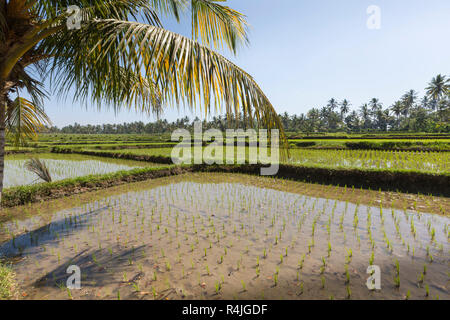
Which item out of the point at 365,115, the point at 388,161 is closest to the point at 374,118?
the point at 365,115

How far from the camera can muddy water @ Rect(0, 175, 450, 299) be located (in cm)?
252

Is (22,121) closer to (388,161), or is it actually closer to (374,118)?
(388,161)

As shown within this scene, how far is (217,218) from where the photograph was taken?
490cm

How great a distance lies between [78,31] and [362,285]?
428 cm

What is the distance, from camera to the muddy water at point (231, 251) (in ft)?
8.27

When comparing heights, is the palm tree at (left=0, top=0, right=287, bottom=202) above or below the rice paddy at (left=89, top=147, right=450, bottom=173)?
above

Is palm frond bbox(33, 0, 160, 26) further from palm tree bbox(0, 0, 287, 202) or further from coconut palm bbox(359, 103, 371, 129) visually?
coconut palm bbox(359, 103, 371, 129)

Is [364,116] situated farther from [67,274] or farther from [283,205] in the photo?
[67,274]

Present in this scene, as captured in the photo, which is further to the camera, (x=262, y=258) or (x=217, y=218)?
(x=217, y=218)

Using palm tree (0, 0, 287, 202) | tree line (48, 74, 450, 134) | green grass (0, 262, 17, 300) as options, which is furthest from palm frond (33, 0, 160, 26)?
tree line (48, 74, 450, 134)

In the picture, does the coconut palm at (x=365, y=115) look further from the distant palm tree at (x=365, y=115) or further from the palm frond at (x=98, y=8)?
the palm frond at (x=98, y=8)

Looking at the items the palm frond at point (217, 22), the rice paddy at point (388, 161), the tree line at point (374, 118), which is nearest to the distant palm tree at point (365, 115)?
the tree line at point (374, 118)
